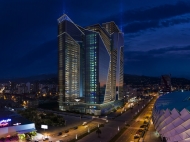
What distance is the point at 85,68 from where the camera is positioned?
71938 mm

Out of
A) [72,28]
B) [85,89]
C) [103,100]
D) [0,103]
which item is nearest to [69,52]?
[72,28]

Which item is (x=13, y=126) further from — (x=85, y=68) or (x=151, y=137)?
(x=85, y=68)

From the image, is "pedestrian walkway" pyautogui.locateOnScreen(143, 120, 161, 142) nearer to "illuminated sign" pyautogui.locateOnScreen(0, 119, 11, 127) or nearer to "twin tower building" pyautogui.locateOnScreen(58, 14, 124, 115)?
"illuminated sign" pyautogui.locateOnScreen(0, 119, 11, 127)

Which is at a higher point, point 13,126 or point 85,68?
point 85,68

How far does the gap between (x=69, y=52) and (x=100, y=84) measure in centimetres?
1674

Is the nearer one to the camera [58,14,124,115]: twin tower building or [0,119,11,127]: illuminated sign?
[0,119,11,127]: illuminated sign

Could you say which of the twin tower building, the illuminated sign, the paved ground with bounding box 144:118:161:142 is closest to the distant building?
the illuminated sign

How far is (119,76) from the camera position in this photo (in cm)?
9156

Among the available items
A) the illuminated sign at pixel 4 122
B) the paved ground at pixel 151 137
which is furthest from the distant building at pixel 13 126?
the paved ground at pixel 151 137

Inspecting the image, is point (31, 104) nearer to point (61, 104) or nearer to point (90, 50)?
point (61, 104)

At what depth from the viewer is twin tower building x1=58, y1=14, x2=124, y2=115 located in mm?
69562

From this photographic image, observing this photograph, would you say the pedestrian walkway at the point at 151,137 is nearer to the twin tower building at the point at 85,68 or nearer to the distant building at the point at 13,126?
the distant building at the point at 13,126

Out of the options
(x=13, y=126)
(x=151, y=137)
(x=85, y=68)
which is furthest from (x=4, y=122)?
(x=85, y=68)

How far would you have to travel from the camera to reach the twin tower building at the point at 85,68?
2739 inches
